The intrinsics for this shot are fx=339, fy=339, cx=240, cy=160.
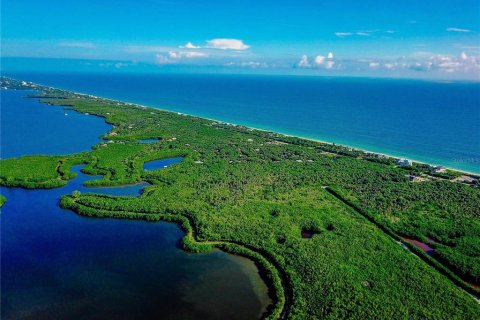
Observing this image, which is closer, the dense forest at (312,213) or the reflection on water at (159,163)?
the dense forest at (312,213)

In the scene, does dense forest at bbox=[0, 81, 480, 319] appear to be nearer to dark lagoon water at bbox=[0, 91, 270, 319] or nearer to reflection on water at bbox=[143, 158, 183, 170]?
reflection on water at bbox=[143, 158, 183, 170]

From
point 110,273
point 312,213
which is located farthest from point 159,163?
point 110,273

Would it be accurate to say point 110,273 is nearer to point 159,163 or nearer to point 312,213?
point 312,213

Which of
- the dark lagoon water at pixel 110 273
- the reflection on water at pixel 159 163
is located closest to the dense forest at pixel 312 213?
the reflection on water at pixel 159 163

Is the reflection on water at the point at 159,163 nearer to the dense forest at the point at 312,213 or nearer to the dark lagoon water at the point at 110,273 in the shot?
the dense forest at the point at 312,213

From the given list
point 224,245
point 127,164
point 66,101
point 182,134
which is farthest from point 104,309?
point 66,101

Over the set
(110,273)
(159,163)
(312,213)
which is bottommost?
(110,273)
